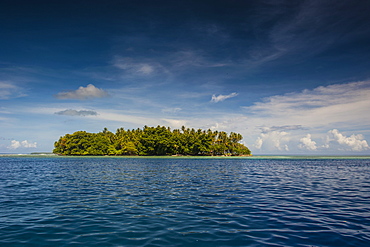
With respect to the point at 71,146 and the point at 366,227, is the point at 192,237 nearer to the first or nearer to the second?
→ the point at 366,227

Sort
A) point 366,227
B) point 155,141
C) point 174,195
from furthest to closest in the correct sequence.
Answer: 1. point 155,141
2. point 174,195
3. point 366,227

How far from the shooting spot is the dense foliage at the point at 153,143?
172 m

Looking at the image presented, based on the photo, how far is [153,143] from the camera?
167375 mm

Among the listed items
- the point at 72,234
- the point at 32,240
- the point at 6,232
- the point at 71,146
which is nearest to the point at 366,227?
the point at 72,234

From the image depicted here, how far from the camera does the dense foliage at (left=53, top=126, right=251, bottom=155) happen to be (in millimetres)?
171625

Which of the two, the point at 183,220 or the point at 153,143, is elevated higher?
the point at 153,143

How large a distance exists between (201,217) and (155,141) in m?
154

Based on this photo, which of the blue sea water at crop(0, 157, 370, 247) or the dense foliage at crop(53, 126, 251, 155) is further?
the dense foliage at crop(53, 126, 251, 155)

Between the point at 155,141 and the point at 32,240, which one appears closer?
the point at 32,240

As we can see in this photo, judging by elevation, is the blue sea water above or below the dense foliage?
below

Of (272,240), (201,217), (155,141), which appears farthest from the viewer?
(155,141)

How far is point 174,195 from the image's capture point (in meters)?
22.7

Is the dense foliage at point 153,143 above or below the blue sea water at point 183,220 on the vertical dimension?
above

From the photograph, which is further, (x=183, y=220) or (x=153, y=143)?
(x=153, y=143)
